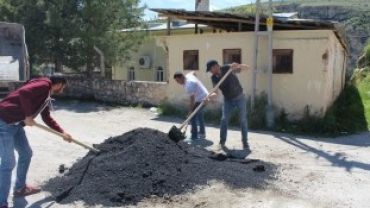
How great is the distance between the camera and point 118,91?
51.5 feet

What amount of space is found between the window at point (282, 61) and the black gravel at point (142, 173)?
4.98 metres

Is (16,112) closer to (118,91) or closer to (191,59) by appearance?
(191,59)

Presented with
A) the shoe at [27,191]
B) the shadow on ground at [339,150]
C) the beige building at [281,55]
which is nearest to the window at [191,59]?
the beige building at [281,55]

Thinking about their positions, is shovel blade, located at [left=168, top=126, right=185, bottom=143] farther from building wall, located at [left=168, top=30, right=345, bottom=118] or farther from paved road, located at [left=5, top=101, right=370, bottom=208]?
building wall, located at [left=168, top=30, right=345, bottom=118]

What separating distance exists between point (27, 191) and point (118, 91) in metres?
10.1

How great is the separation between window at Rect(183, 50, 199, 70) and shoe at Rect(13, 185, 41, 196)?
806 centimetres

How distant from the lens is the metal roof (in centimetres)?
1107

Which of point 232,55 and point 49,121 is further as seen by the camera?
point 232,55

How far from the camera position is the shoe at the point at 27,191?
18.7 ft

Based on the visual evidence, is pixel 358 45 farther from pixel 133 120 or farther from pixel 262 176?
pixel 262 176

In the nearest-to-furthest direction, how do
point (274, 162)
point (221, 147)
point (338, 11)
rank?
point (274, 162) → point (221, 147) → point (338, 11)

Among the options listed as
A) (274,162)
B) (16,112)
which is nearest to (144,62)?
(274,162)

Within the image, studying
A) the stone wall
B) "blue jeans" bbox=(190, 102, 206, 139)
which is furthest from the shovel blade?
the stone wall

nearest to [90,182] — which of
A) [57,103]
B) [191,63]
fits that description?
[191,63]
